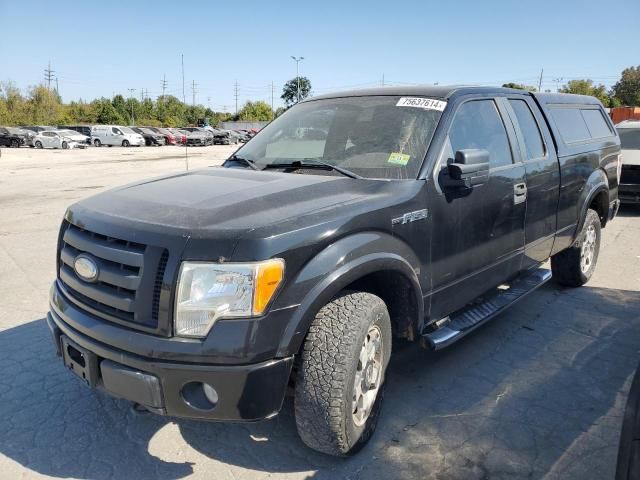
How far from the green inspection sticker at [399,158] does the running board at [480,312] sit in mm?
1058

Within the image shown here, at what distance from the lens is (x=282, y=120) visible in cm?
423

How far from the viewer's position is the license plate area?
2508mm

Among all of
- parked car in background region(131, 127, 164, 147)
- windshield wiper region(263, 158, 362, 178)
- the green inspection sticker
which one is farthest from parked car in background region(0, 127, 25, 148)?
the green inspection sticker

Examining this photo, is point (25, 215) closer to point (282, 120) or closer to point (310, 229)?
point (282, 120)

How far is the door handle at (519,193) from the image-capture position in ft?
12.8

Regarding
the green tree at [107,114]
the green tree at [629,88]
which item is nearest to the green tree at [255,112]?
the green tree at [107,114]

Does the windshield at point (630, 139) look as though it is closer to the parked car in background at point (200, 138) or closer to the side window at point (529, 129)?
the side window at point (529, 129)

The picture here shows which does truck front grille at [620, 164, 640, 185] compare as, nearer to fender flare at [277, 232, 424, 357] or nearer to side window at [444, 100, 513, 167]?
side window at [444, 100, 513, 167]

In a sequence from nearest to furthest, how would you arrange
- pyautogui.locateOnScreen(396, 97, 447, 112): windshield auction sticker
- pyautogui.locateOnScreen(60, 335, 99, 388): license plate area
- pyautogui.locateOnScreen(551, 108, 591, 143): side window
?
pyautogui.locateOnScreen(60, 335, 99, 388): license plate area → pyautogui.locateOnScreen(396, 97, 447, 112): windshield auction sticker → pyautogui.locateOnScreen(551, 108, 591, 143): side window

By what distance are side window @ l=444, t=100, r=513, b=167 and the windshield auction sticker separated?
136 millimetres

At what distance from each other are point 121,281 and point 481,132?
104 inches

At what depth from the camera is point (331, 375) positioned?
2477 mm

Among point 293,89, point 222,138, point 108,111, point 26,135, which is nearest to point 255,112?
point 293,89

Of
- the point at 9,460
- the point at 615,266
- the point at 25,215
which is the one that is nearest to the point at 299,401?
the point at 9,460
